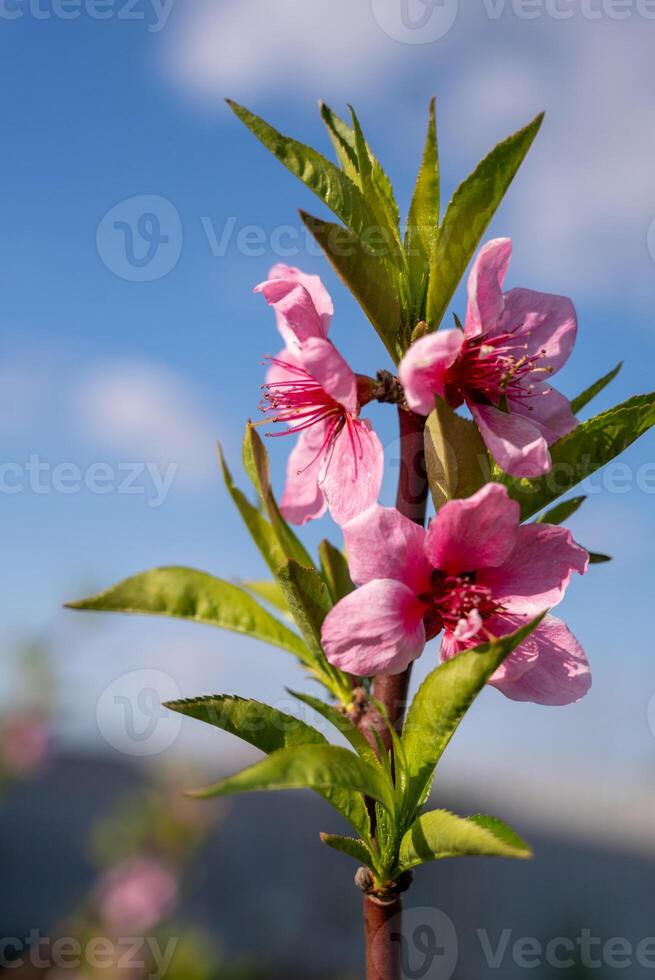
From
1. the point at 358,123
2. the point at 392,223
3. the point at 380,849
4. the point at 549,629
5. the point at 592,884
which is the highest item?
the point at 358,123

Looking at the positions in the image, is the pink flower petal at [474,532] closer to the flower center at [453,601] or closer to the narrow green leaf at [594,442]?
the flower center at [453,601]

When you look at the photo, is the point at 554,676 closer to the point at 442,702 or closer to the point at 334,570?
the point at 442,702

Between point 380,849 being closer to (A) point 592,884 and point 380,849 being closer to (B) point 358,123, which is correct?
(B) point 358,123

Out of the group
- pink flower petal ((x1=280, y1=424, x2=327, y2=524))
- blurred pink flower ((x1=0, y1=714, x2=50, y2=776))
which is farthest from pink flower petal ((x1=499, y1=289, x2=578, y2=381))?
blurred pink flower ((x1=0, y1=714, x2=50, y2=776))

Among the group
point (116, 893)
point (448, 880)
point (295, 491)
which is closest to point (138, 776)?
point (116, 893)

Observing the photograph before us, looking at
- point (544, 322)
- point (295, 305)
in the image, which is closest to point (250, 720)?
point (295, 305)
